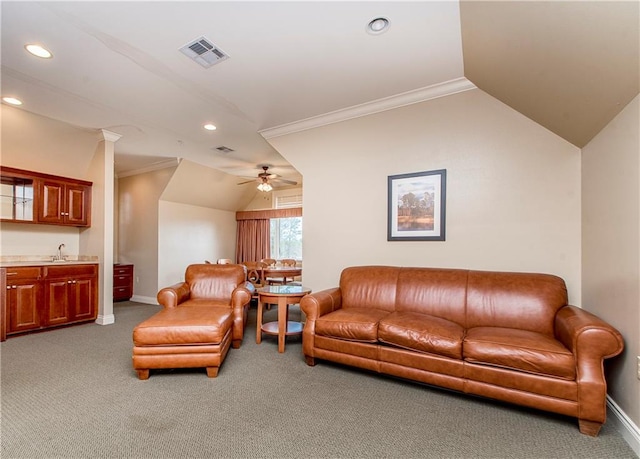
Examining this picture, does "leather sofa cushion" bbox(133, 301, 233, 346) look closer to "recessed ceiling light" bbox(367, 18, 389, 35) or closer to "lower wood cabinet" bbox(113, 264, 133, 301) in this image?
"recessed ceiling light" bbox(367, 18, 389, 35)

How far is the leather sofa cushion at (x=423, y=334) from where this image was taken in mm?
2191

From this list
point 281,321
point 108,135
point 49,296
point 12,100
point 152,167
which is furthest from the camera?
point 152,167

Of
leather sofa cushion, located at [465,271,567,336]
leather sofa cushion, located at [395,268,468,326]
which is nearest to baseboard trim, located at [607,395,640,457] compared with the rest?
leather sofa cushion, located at [465,271,567,336]

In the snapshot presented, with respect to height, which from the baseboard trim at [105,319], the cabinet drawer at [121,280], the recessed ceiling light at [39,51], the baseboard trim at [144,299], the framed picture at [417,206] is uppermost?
the recessed ceiling light at [39,51]

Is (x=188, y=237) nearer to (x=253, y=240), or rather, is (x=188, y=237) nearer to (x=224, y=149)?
(x=253, y=240)

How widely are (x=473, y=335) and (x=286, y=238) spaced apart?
5.90 meters

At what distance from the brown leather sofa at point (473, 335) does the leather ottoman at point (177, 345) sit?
826 millimetres

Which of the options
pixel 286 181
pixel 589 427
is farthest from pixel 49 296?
pixel 589 427

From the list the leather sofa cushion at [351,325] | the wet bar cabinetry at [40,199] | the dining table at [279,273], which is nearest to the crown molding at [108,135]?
the wet bar cabinetry at [40,199]

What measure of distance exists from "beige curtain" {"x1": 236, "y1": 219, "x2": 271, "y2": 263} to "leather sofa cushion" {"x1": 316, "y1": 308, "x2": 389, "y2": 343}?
508 centimetres

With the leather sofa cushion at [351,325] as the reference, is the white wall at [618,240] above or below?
above

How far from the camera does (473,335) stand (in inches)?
87.4

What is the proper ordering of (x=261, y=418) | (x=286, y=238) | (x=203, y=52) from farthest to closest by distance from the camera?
(x=286, y=238)
(x=203, y=52)
(x=261, y=418)

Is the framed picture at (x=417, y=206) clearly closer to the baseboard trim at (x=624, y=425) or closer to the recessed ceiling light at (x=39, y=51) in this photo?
the baseboard trim at (x=624, y=425)
